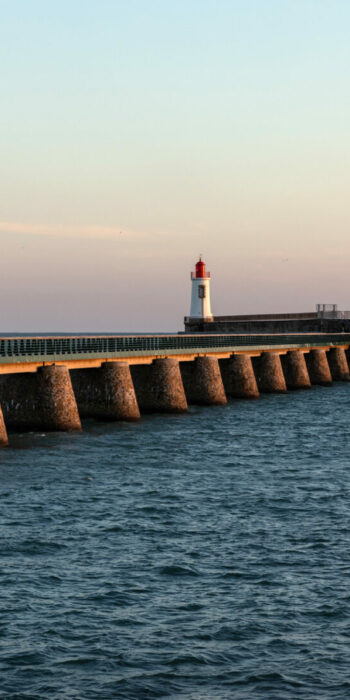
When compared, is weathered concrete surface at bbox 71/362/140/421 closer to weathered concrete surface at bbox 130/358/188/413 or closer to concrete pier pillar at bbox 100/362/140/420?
concrete pier pillar at bbox 100/362/140/420

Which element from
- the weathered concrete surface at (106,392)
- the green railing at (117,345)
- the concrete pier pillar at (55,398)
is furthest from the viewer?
the weathered concrete surface at (106,392)

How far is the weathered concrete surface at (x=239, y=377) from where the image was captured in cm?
5806

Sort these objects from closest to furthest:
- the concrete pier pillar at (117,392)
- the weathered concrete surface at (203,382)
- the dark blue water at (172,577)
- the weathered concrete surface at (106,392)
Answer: the dark blue water at (172,577) → the concrete pier pillar at (117,392) → the weathered concrete surface at (106,392) → the weathered concrete surface at (203,382)

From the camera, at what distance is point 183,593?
1647cm

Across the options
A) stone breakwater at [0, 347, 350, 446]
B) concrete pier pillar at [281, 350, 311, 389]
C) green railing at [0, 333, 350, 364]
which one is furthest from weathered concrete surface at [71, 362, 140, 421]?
concrete pier pillar at [281, 350, 311, 389]

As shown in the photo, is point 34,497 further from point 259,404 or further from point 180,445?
point 259,404

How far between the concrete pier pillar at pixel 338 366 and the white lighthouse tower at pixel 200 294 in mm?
22472

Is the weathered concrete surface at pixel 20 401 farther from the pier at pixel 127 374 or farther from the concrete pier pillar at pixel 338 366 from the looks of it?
the concrete pier pillar at pixel 338 366

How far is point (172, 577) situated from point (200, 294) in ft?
274

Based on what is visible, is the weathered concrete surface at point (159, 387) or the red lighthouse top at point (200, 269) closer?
the weathered concrete surface at point (159, 387)

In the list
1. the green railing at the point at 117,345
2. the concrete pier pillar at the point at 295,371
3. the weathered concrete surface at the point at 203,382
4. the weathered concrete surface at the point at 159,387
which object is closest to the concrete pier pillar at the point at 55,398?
the green railing at the point at 117,345

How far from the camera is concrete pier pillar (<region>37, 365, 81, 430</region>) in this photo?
123 feet

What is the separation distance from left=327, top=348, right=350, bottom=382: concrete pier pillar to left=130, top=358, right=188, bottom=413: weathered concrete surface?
3695 cm

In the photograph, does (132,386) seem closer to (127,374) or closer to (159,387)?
(127,374)
